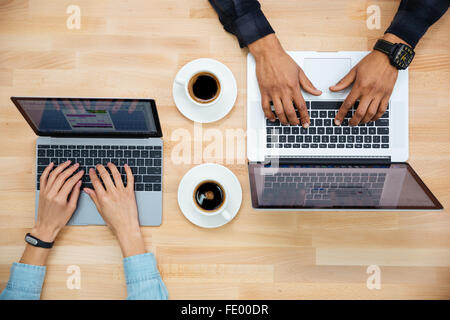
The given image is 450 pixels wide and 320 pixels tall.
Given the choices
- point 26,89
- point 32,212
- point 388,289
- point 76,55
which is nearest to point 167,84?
point 76,55

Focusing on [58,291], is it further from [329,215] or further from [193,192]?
[329,215]

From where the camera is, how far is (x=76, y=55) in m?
1.06

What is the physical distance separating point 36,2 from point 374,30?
1.09 metres

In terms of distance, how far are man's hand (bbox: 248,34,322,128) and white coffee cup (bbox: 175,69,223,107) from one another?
14 cm

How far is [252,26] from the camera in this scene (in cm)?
99

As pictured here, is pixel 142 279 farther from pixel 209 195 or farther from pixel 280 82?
pixel 280 82

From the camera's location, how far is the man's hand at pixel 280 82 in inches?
38.8

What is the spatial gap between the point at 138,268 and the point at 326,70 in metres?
0.84

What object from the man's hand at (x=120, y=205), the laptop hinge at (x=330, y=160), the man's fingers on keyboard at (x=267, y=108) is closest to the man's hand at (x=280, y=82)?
the man's fingers on keyboard at (x=267, y=108)

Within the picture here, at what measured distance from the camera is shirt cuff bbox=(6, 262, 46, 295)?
3.29 ft

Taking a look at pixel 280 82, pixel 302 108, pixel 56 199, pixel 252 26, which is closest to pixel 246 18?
pixel 252 26

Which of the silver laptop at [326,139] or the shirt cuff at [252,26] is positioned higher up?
the shirt cuff at [252,26]

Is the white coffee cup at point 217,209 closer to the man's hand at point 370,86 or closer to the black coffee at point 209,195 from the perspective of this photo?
the black coffee at point 209,195

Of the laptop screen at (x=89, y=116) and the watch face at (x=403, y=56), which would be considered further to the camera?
the watch face at (x=403, y=56)
